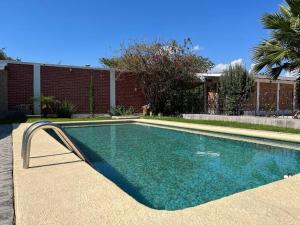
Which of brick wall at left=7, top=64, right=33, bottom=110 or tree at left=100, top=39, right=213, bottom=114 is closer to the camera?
brick wall at left=7, top=64, right=33, bottom=110

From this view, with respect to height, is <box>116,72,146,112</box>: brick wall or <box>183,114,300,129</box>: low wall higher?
<box>116,72,146,112</box>: brick wall

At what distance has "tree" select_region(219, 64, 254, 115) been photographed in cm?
1662

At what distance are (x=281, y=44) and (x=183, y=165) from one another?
8.01 metres

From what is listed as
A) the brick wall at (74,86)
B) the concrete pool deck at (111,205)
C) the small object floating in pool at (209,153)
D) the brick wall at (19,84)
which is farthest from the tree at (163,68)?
the concrete pool deck at (111,205)

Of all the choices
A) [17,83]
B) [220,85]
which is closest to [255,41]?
[220,85]

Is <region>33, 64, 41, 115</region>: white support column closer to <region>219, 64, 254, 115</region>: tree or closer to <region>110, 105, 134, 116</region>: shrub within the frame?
<region>110, 105, 134, 116</region>: shrub

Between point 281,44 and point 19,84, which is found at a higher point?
point 281,44

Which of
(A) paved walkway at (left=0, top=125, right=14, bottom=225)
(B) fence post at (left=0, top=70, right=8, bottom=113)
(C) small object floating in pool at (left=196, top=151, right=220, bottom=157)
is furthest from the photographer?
(B) fence post at (left=0, top=70, right=8, bottom=113)

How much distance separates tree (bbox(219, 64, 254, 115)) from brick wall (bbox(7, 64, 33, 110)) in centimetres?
1151

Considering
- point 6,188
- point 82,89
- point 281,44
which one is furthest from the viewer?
point 82,89

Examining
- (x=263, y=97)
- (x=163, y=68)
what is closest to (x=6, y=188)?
(x=163, y=68)

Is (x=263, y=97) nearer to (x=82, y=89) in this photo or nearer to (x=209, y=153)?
(x=82, y=89)

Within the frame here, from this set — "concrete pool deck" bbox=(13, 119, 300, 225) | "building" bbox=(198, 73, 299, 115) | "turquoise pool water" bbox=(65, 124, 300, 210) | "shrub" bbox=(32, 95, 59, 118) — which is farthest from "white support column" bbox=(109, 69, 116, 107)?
"concrete pool deck" bbox=(13, 119, 300, 225)

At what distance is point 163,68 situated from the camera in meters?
19.6
